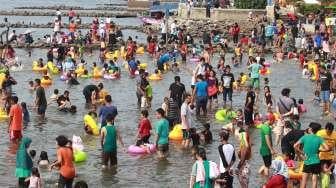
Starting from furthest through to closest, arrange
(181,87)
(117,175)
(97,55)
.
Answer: (97,55) < (181,87) < (117,175)

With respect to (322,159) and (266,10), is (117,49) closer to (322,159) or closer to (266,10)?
(266,10)

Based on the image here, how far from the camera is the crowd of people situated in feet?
52.5

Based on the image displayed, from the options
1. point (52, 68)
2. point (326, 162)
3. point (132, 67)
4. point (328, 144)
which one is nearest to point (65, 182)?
point (326, 162)

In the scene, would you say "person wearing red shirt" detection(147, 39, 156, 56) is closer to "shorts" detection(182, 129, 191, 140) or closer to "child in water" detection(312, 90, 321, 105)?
"child in water" detection(312, 90, 321, 105)

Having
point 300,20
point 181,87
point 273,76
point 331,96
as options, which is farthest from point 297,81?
point 300,20

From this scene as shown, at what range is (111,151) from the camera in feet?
60.8

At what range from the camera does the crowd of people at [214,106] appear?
52.5 ft

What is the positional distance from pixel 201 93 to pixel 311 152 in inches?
378

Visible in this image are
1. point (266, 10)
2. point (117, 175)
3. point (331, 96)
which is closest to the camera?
point (117, 175)

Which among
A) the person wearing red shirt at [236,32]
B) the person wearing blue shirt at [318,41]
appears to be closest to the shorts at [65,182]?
the person wearing blue shirt at [318,41]

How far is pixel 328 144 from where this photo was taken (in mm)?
16969

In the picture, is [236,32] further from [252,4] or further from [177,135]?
[177,135]

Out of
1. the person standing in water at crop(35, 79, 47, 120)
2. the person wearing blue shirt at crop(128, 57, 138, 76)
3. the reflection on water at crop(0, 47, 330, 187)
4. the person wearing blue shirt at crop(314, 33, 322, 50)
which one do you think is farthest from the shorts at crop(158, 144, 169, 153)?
the person wearing blue shirt at crop(314, 33, 322, 50)

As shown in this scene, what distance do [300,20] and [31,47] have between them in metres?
17.9
